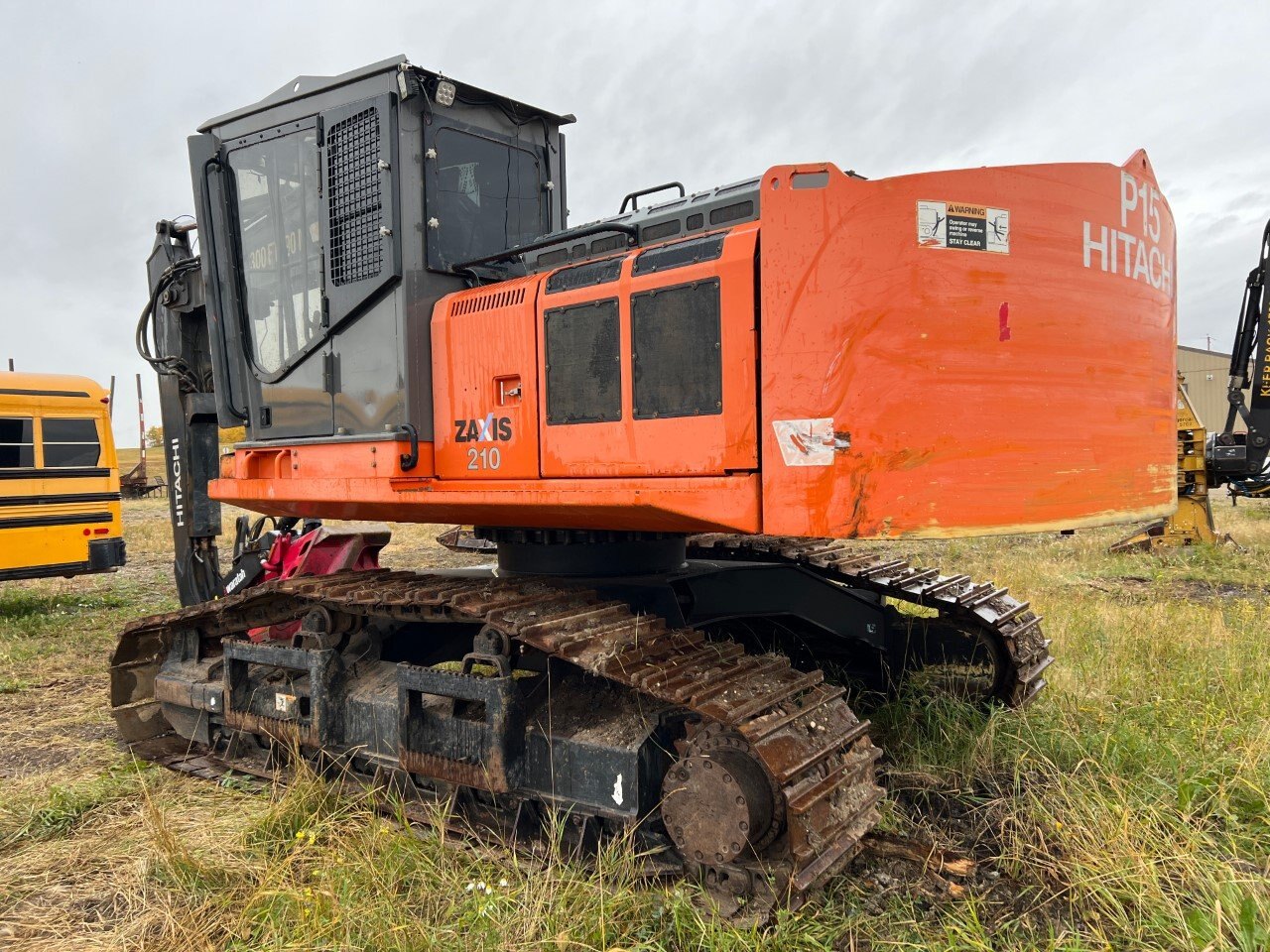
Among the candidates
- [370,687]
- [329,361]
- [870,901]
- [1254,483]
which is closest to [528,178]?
[329,361]

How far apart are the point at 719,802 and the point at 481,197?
3.05 metres

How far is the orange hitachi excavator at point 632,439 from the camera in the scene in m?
2.87

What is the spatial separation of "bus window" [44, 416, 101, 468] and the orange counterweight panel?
10246 millimetres

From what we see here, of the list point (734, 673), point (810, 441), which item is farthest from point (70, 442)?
point (810, 441)

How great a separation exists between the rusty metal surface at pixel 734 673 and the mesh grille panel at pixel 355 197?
152 centimetres

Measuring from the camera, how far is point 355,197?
4.27 metres

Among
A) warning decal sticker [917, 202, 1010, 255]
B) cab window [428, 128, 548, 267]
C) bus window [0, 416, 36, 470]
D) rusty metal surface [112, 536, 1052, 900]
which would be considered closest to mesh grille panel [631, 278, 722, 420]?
warning decal sticker [917, 202, 1010, 255]

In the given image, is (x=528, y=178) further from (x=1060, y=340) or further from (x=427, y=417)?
(x=1060, y=340)

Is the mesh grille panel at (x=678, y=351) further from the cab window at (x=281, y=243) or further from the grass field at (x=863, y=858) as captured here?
the cab window at (x=281, y=243)

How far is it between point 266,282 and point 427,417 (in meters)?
1.35

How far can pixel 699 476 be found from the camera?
10.5 ft

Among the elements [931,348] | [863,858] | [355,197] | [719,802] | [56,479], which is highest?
[355,197]

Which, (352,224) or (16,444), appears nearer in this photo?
(352,224)

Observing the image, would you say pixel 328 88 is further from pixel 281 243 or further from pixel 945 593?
pixel 945 593
